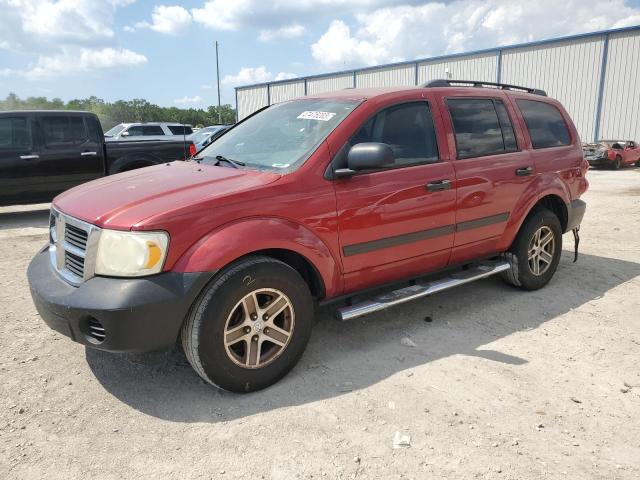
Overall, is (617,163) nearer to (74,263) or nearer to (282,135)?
(282,135)

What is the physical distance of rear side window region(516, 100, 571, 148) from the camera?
15.6 feet

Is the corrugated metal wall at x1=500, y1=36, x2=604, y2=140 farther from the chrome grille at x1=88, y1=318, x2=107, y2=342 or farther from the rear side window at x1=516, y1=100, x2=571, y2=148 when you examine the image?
the chrome grille at x1=88, y1=318, x2=107, y2=342

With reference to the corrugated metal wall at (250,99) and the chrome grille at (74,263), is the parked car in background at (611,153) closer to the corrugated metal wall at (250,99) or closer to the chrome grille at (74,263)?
the chrome grille at (74,263)

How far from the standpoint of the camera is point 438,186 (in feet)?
12.5

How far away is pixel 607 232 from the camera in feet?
24.8

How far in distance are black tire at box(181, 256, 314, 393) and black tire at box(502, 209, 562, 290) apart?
2407 mm

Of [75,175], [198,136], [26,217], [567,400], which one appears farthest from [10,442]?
[198,136]

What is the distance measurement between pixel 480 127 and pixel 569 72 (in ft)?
78.3

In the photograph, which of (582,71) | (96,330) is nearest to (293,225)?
(96,330)

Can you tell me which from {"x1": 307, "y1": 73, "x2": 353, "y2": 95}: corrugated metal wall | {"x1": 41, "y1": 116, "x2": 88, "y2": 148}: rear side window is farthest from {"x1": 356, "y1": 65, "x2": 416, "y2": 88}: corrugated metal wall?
{"x1": 41, "y1": 116, "x2": 88, "y2": 148}: rear side window

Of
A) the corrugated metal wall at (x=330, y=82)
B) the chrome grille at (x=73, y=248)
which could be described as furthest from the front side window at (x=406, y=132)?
the corrugated metal wall at (x=330, y=82)

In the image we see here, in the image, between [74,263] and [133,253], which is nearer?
[133,253]

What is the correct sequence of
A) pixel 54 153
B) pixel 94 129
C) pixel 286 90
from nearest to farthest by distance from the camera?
pixel 54 153 → pixel 94 129 → pixel 286 90

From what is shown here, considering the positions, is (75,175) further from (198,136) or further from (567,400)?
(198,136)
